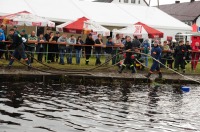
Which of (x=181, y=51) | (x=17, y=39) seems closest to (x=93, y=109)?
(x=17, y=39)

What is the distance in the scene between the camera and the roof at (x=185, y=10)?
82.4 metres

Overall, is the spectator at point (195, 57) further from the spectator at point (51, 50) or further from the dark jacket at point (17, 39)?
the dark jacket at point (17, 39)

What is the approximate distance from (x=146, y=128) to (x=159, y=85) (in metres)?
10.2

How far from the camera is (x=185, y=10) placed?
87.5 m

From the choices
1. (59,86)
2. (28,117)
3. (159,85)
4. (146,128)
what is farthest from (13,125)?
(159,85)

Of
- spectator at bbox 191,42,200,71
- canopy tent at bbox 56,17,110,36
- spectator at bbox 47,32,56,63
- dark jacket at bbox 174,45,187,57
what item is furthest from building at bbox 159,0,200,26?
spectator at bbox 47,32,56,63

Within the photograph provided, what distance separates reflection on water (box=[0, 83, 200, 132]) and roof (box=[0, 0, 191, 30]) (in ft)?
53.5

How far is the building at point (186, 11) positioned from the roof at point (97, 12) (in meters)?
41.3

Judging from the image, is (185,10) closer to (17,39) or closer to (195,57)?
(195,57)

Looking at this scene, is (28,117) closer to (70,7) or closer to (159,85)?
(159,85)

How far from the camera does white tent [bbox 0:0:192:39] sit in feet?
109

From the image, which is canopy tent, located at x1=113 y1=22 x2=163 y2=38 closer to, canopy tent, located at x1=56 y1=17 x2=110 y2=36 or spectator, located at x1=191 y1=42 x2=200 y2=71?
canopy tent, located at x1=56 y1=17 x2=110 y2=36

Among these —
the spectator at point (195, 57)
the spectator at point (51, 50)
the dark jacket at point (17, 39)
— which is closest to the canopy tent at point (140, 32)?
the spectator at point (195, 57)

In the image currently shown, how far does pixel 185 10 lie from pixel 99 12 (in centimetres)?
5379
